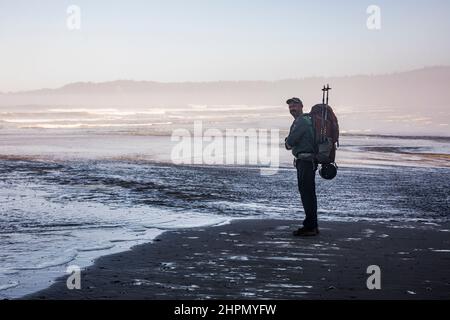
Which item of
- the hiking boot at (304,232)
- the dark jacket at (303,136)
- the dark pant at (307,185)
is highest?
the dark jacket at (303,136)

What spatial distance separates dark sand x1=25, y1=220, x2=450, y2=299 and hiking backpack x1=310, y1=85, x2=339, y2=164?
1.14 m

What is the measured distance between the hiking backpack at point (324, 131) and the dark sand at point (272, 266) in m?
1.14

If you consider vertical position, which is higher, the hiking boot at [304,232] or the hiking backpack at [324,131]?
the hiking backpack at [324,131]

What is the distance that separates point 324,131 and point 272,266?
2.59 metres

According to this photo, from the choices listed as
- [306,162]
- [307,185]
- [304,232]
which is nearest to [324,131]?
[306,162]

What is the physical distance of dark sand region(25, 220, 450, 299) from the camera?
5.58 metres

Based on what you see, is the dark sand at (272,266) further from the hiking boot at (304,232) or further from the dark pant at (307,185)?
the dark pant at (307,185)

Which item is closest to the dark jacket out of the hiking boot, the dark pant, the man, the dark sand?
the man

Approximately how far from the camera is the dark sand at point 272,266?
558 centimetres

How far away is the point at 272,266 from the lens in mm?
6645

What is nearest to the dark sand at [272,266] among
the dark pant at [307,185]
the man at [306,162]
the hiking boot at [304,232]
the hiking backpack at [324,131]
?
the hiking boot at [304,232]

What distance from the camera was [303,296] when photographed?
5469 mm

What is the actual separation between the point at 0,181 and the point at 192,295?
34.4 ft

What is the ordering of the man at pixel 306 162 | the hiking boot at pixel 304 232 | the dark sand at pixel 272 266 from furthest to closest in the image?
the man at pixel 306 162 < the hiking boot at pixel 304 232 < the dark sand at pixel 272 266
